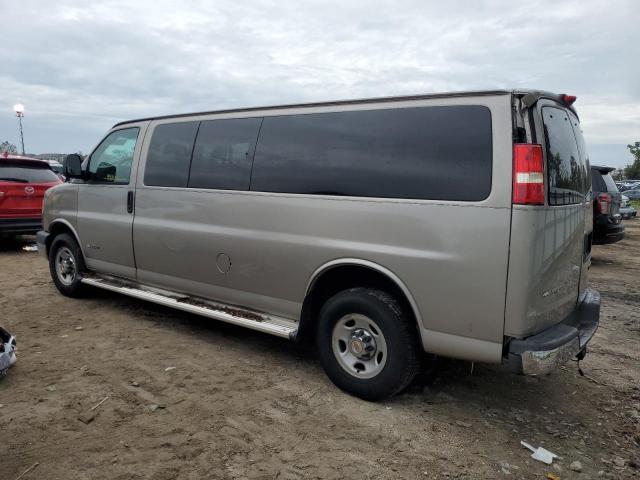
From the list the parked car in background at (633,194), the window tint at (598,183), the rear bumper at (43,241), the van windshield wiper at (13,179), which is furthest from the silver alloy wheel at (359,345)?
the parked car in background at (633,194)

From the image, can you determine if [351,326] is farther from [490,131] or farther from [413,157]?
[490,131]

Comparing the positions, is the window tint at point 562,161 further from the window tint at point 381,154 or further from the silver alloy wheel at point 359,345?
the silver alloy wheel at point 359,345

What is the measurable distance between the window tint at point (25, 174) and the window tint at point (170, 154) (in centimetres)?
569

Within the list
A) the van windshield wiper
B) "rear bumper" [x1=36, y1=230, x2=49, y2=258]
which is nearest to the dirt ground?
"rear bumper" [x1=36, y1=230, x2=49, y2=258]

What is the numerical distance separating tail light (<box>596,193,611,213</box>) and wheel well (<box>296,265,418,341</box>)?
7.08 meters

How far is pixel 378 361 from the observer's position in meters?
3.51

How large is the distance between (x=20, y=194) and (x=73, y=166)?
446 cm

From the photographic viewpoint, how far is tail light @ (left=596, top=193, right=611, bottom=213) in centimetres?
893

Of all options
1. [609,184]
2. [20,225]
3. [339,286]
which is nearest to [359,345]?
[339,286]

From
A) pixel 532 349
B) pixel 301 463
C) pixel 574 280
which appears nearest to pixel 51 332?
pixel 301 463

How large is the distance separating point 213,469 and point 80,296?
160 inches

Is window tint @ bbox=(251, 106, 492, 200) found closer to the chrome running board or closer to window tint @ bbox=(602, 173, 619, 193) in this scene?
the chrome running board

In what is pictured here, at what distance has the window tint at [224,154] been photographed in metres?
4.15

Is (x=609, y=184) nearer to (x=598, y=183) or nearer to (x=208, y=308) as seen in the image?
(x=598, y=183)
